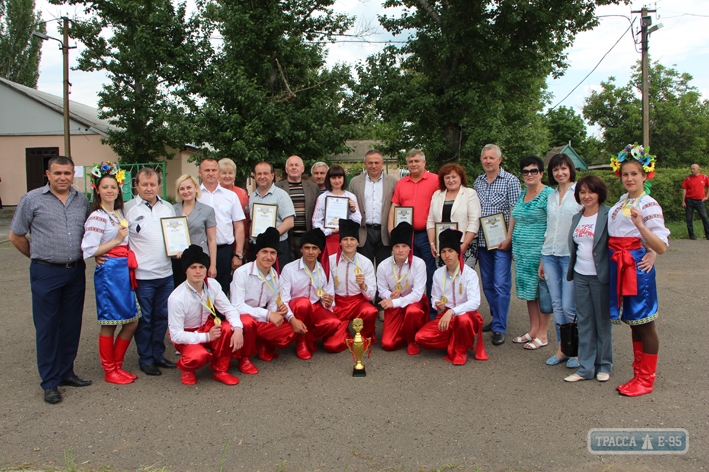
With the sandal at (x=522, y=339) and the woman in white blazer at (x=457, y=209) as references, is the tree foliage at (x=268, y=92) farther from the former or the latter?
the sandal at (x=522, y=339)

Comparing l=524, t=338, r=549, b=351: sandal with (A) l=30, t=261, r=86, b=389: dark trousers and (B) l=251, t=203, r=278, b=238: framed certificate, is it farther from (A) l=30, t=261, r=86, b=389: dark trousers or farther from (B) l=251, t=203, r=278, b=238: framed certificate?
(A) l=30, t=261, r=86, b=389: dark trousers

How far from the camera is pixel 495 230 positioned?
609 cm

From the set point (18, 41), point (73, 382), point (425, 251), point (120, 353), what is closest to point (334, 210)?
point (425, 251)

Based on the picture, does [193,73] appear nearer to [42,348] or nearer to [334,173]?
[334,173]

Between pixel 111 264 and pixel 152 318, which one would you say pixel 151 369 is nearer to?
pixel 152 318

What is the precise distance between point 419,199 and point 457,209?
0.60m

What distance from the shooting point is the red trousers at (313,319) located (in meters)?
5.68

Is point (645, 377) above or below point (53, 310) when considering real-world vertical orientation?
below

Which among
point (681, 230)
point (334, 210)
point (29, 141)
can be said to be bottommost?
point (681, 230)

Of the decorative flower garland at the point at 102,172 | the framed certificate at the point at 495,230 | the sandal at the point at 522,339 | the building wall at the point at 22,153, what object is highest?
the building wall at the point at 22,153

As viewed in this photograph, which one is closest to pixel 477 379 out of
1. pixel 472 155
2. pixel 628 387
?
pixel 628 387

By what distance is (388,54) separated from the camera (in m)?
16.2

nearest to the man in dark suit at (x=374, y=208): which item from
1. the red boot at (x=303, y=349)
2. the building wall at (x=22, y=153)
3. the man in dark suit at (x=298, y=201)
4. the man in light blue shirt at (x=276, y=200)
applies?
the man in dark suit at (x=298, y=201)

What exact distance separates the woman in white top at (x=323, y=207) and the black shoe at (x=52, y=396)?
325 centimetres
